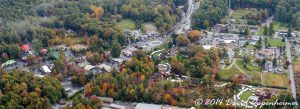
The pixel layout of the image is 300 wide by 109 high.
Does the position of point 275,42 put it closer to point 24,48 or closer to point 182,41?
point 182,41

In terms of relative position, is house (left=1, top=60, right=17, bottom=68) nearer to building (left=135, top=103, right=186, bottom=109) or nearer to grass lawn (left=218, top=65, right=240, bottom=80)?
building (left=135, top=103, right=186, bottom=109)

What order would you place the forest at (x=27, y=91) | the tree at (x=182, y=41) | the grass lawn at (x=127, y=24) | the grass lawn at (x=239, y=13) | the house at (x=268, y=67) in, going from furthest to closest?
the grass lawn at (x=239, y=13) → the grass lawn at (x=127, y=24) → the tree at (x=182, y=41) → the house at (x=268, y=67) → the forest at (x=27, y=91)

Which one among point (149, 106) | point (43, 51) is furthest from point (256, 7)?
point (149, 106)

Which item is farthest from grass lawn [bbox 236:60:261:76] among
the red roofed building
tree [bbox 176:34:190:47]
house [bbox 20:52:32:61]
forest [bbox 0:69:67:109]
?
the red roofed building

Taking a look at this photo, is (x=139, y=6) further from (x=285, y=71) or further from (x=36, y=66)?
(x=285, y=71)

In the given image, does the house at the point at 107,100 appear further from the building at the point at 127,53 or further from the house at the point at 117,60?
the building at the point at 127,53

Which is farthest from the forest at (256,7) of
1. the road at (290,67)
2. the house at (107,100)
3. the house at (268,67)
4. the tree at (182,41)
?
the house at (107,100)
